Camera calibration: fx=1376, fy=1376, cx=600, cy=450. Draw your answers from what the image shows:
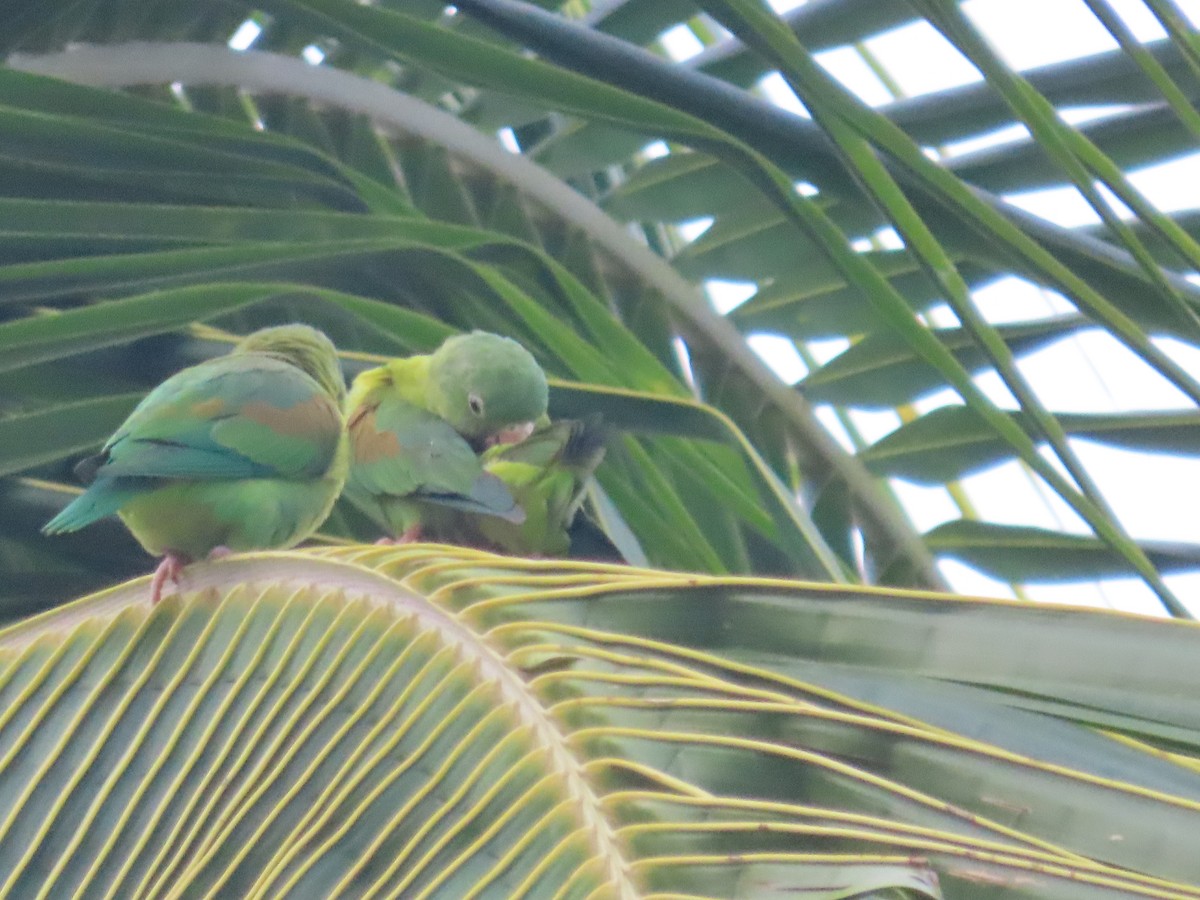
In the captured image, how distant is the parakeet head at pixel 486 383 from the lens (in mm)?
1443

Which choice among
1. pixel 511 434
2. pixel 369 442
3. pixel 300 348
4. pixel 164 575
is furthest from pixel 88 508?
pixel 511 434

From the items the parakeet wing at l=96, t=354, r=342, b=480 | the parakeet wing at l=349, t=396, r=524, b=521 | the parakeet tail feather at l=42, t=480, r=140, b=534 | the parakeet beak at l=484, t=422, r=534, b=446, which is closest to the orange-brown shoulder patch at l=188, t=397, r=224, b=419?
the parakeet wing at l=96, t=354, r=342, b=480

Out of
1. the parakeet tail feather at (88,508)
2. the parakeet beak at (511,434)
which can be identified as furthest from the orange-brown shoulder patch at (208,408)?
the parakeet beak at (511,434)

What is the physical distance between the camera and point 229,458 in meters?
1.19

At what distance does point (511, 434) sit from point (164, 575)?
26.3 inches

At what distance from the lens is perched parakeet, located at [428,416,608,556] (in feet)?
4.11

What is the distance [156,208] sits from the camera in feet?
4.07

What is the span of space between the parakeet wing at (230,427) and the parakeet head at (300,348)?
38 mm

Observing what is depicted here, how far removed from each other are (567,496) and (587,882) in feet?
2.42

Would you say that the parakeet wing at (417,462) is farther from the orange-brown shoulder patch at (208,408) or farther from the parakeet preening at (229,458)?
the orange-brown shoulder patch at (208,408)

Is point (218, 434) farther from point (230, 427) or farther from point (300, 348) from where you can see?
point (300, 348)

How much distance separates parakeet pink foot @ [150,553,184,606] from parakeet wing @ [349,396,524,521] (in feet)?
1.02

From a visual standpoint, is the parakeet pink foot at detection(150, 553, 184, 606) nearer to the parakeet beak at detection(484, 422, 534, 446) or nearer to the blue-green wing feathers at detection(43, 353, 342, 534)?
the blue-green wing feathers at detection(43, 353, 342, 534)

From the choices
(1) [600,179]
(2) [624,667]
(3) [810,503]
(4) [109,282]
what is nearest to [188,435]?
(4) [109,282]
